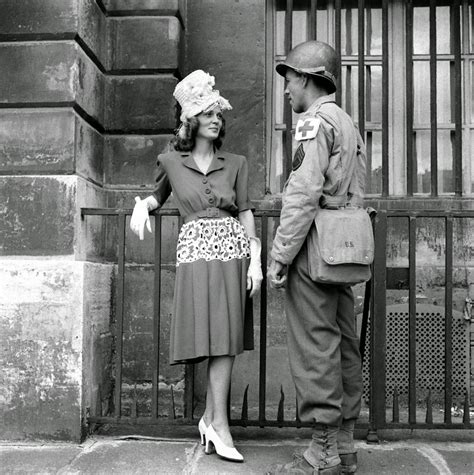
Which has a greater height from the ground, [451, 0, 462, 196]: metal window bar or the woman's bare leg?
[451, 0, 462, 196]: metal window bar

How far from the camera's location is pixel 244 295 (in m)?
3.66

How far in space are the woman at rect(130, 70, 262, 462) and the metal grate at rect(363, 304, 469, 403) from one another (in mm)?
1868

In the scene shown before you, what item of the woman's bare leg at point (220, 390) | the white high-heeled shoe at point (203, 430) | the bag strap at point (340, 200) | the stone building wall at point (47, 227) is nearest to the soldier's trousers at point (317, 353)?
the bag strap at point (340, 200)

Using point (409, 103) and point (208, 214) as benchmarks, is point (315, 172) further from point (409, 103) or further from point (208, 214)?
point (409, 103)

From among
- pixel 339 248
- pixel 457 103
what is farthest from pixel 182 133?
pixel 457 103

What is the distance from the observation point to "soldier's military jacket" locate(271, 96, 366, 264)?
3.05 metres

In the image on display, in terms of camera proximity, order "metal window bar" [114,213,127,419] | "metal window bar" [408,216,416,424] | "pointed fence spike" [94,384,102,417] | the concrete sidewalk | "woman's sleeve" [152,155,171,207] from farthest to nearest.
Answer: "pointed fence spike" [94,384,102,417], "metal window bar" [114,213,127,419], "metal window bar" [408,216,416,424], "woman's sleeve" [152,155,171,207], the concrete sidewalk

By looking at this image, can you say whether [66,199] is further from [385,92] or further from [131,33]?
[385,92]

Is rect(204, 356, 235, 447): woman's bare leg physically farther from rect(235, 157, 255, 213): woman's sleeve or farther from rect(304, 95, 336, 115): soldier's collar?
rect(304, 95, 336, 115): soldier's collar

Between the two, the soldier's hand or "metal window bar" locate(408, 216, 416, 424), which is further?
"metal window bar" locate(408, 216, 416, 424)

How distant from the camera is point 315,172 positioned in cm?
304

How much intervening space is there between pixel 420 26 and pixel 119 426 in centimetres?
411

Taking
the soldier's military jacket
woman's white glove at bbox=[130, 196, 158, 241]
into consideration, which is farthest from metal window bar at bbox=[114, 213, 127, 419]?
the soldier's military jacket

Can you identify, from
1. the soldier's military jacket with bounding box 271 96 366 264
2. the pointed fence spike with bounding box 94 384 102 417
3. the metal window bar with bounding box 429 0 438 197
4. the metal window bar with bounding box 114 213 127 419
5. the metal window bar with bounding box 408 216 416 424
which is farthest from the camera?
the metal window bar with bounding box 429 0 438 197
